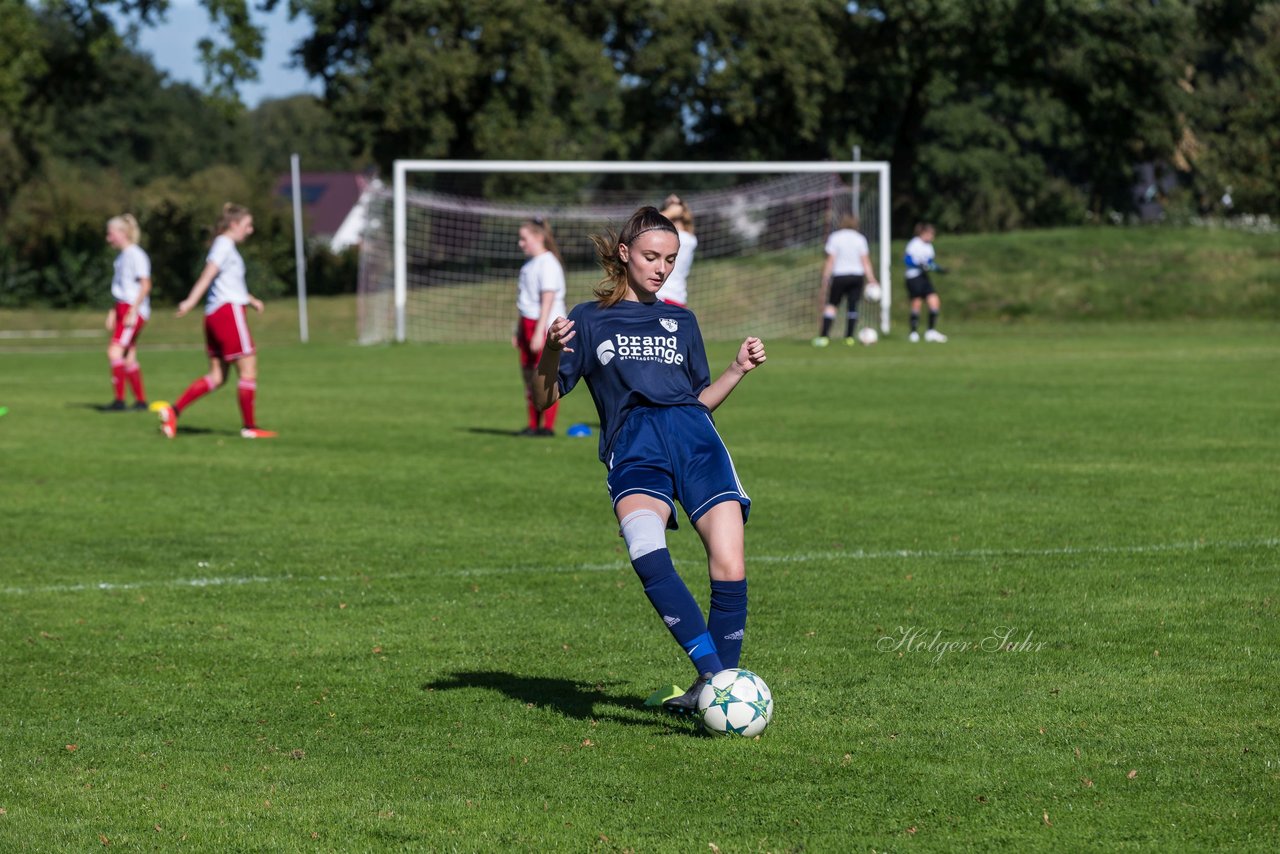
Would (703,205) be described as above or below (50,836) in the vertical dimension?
above

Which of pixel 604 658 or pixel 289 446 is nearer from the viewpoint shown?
pixel 604 658

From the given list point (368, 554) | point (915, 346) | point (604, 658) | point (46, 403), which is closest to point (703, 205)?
point (915, 346)

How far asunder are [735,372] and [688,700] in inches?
45.4

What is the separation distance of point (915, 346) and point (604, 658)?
73.5ft

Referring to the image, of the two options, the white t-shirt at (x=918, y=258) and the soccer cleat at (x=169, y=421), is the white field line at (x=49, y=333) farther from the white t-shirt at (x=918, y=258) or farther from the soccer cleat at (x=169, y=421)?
the soccer cleat at (x=169, y=421)

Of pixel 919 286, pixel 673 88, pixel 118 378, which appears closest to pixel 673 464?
pixel 118 378

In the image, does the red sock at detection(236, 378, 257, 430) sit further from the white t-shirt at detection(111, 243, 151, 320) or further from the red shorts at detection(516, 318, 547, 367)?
the white t-shirt at detection(111, 243, 151, 320)

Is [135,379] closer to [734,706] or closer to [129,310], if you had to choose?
[129,310]

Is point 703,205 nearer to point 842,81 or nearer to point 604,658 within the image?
point 842,81

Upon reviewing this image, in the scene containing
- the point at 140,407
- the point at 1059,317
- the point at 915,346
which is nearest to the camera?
the point at 140,407

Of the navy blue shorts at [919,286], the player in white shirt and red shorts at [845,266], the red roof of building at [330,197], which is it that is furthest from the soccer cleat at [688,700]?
the red roof of building at [330,197]

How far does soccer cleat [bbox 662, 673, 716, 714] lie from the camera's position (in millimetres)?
5145

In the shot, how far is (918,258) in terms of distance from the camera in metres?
29.7

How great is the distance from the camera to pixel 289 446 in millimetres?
14305
